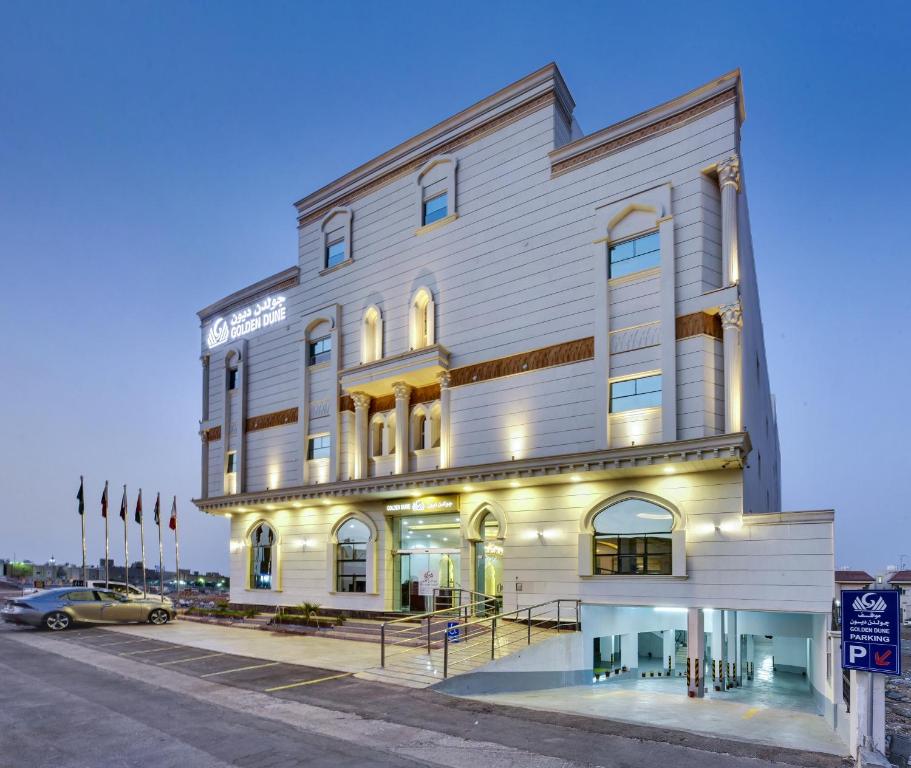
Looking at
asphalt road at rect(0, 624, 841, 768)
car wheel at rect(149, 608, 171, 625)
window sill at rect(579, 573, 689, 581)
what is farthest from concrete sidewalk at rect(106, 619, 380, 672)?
window sill at rect(579, 573, 689, 581)

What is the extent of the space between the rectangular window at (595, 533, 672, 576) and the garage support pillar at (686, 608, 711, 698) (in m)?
1.20

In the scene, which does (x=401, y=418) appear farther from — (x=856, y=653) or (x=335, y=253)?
(x=856, y=653)

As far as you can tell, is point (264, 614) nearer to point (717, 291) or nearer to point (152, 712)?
point (152, 712)

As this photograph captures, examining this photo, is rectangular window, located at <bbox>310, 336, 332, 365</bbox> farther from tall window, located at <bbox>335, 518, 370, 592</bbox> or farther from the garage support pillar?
the garage support pillar

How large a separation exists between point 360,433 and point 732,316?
13423 millimetres

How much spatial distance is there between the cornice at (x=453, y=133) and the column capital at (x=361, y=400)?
299 inches

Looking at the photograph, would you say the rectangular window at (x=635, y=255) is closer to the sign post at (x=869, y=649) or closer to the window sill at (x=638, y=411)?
the window sill at (x=638, y=411)

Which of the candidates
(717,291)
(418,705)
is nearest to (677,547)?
(717,291)

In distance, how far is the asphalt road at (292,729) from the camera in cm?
973

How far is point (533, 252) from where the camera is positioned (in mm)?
21562

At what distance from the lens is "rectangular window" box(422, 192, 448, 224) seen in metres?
24.8

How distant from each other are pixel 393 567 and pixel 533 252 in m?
11.6

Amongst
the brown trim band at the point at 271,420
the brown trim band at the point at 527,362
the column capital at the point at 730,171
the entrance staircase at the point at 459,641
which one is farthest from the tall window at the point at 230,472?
the column capital at the point at 730,171

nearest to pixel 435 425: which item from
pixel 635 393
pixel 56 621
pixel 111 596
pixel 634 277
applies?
pixel 635 393
